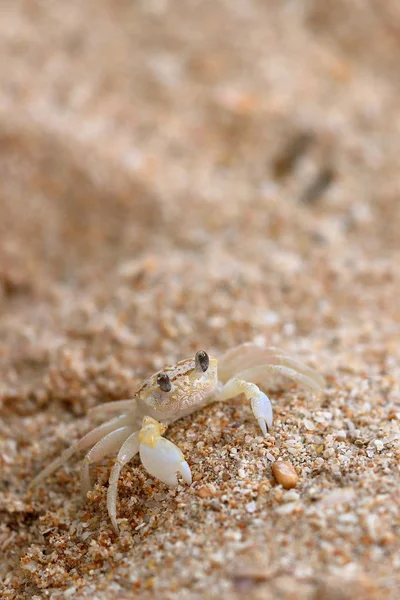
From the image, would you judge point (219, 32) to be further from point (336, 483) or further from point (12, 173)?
point (336, 483)

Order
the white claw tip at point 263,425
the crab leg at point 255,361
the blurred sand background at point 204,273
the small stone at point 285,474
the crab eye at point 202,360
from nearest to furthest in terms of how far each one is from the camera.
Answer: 1. the blurred sand background at point 204,273
2. the small stone at point 285,474
3. the white claw tip at point 263,425
4. the crab eye at point 202,360
5. the crab leg at point 255,361

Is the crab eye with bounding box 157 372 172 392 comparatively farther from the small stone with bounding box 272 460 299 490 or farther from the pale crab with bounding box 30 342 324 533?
the small stone with bounding box 272 460 299 490

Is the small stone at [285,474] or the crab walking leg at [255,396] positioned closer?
the small stone at [285,474]

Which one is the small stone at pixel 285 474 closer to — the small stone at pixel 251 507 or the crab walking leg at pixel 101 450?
the small stone at pixel 251 507

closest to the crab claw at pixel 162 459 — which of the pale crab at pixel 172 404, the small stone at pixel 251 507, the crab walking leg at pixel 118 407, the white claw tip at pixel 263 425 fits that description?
the pale crab at pixel 172 404

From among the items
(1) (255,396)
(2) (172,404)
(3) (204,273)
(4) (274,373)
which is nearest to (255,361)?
(4) (274,373)

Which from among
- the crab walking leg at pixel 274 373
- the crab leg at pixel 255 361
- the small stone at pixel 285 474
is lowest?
the small stone at pixel 285 474

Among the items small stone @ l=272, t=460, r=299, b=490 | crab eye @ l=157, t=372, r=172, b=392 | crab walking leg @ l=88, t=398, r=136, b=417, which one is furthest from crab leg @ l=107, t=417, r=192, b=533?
crab walking leg @ l=88, t=398, r=136, b=417
